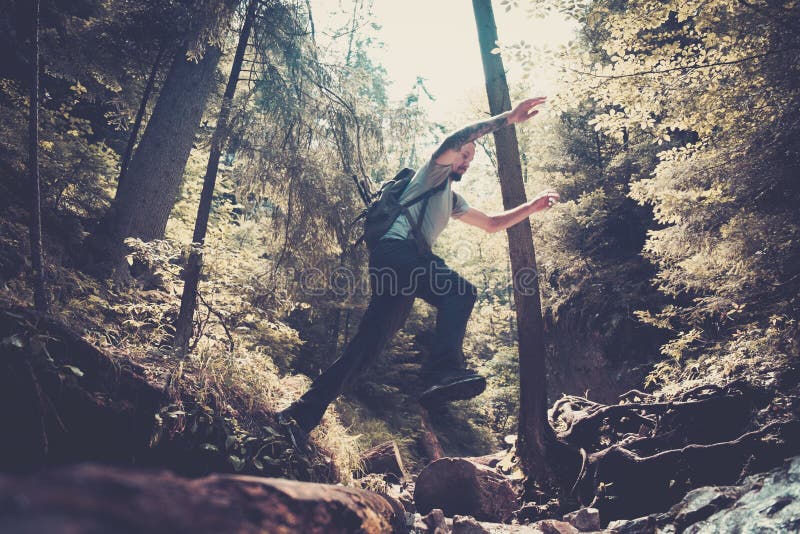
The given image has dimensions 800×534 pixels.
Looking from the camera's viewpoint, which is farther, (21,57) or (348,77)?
(21,57)

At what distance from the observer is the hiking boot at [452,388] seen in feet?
10.7

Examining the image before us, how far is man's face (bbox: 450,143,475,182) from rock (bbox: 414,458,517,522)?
3.45 meters

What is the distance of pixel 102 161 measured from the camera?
7.14 meters

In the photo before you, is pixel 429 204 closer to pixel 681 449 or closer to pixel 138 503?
pixel 138 503

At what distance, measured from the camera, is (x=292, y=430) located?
3.93 metres

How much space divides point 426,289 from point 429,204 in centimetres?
68

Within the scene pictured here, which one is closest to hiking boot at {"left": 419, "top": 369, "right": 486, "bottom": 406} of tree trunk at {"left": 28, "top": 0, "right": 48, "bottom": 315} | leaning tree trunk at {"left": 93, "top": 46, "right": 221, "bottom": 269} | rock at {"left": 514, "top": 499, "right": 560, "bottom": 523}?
tree trunk at {"left": 28, "top": 0, "right": 48, "bottom": 315}

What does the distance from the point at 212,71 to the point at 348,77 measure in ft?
9.41

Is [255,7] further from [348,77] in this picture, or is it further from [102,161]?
[102,161]

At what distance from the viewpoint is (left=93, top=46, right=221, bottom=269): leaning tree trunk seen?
6.61m

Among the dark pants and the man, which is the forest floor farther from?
the dark pants

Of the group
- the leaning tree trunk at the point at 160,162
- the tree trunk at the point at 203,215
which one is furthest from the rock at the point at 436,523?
the leaning tree trunk at the point at 160,162

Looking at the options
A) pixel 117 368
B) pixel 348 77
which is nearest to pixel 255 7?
pixel 348 77

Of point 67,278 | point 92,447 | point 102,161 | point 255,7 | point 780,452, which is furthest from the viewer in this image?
point 102,161
